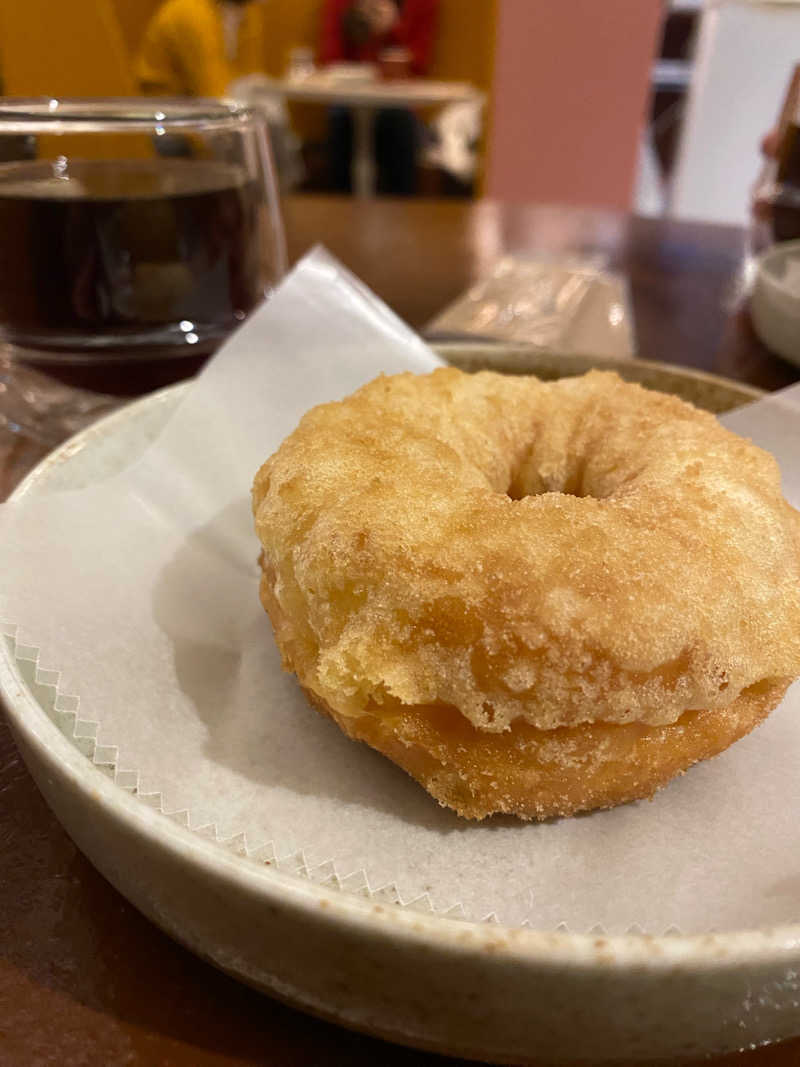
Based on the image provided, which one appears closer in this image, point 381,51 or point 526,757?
point 526,757

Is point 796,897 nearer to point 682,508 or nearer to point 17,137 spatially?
point 682,508

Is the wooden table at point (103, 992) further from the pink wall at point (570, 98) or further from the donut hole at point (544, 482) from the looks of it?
the pink wall at point (570, 98)

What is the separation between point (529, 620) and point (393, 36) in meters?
6.85

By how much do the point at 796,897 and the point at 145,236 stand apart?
1.09m

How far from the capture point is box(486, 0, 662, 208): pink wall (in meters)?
4.97

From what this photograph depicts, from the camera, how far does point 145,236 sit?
1156 millimetres

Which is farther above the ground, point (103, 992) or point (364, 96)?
point (364, 96)

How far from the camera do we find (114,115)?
45.0 inches

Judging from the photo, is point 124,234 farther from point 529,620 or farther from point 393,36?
point 393,36

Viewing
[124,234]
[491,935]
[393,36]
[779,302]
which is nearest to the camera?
[491,935]

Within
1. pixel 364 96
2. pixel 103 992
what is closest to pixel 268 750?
pixel 103 992

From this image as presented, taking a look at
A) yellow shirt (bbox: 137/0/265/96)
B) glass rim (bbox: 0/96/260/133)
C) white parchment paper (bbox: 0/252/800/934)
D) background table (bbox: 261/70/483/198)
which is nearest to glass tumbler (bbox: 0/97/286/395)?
glass rim (bbox: 0/96/260/133)

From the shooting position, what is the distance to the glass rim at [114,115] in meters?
1.08

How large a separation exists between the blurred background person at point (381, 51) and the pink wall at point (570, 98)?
0.88 metres
